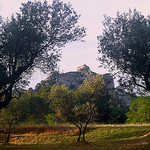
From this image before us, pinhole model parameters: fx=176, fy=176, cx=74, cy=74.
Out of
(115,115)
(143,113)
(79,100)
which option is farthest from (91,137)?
(115,115)

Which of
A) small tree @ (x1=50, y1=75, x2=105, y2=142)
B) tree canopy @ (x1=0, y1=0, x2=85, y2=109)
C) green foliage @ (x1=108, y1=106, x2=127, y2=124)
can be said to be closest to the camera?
tree canopy @ (x1=0, y1=0, x2=85, y2=109)

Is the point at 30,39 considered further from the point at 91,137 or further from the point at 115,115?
the point at 115,115

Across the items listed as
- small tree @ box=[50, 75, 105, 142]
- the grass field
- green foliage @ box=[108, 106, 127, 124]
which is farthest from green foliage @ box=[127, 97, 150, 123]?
small tree @ box=[50, 75, 105, 142]

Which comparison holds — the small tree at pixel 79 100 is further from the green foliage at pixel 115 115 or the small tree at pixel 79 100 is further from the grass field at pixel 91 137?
the green foliage at pixel 115 115

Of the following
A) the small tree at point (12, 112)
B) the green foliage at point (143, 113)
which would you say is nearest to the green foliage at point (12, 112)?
the small tree at point (12, 112)

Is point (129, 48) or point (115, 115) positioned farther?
point (115, 115)

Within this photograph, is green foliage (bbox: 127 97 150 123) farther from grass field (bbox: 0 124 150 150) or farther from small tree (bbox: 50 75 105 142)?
small tree (bbox: 50 75 105 142)

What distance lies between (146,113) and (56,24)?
36.9 meters

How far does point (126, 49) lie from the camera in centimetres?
1892

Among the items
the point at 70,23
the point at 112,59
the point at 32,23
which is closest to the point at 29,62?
the point at 32,23

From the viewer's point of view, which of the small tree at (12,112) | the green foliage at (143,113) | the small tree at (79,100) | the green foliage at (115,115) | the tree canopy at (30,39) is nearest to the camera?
the tree canopy at (30,39)

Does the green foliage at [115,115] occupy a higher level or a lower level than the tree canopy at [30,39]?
lower

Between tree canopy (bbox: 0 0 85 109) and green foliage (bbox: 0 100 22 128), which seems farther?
green foliage (bbox: 0 100 22 128)

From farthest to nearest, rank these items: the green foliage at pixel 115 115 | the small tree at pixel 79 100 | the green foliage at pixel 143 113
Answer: the green foliage at pixel 115 115 < the green foliage at pixel 143 113 < the small tree at pixel 79 100
